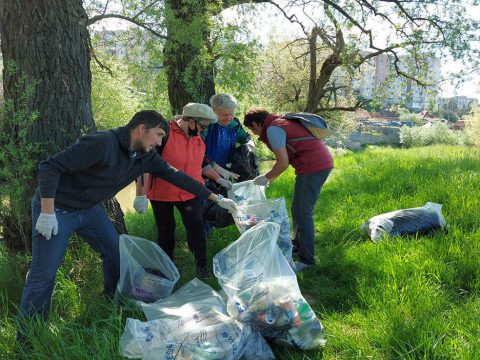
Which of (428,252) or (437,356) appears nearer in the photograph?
(437,356)

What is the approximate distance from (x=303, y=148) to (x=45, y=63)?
2.25 metres

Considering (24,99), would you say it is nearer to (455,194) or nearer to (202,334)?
(202,334)

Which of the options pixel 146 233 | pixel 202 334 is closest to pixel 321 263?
pixel 202 334

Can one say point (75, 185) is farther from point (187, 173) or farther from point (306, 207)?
point (306, 207)

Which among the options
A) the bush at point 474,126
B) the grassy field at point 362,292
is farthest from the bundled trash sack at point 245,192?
the bush at point 474,126

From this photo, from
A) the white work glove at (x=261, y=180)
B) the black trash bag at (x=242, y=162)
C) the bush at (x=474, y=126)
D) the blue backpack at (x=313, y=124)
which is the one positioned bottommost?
the bush at (x=474, y=126)

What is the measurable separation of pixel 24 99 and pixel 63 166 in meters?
1.44

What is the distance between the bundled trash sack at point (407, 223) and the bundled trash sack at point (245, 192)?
3.76ft

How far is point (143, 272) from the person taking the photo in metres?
2.82

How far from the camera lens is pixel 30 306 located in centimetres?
233

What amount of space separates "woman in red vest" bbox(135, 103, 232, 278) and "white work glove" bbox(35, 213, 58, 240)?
3.14 feet

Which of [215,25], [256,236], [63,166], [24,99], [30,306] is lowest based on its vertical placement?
[30,306]

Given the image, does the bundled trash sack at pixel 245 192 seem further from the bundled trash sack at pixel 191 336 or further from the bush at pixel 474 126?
the bush at pixel 474 126

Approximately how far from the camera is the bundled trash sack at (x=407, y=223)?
3.58 metres
